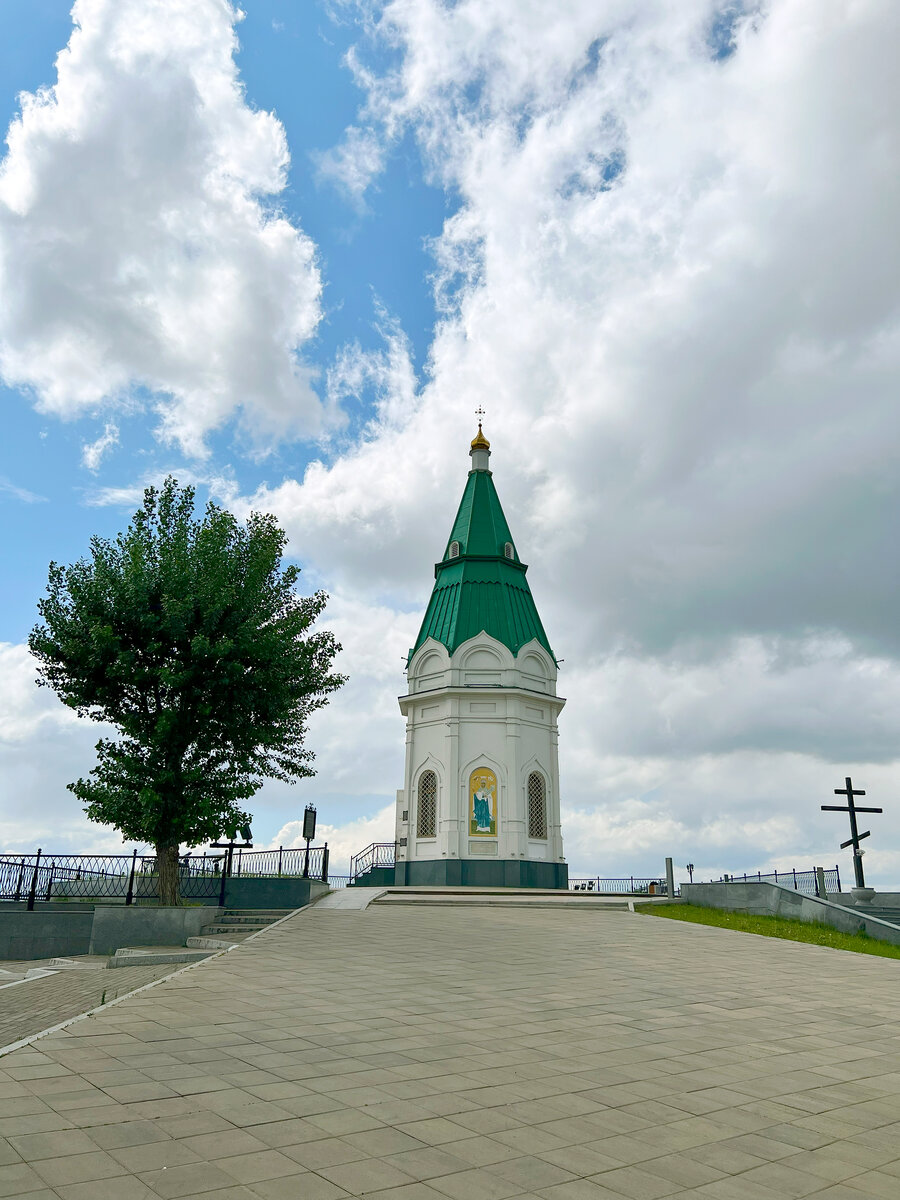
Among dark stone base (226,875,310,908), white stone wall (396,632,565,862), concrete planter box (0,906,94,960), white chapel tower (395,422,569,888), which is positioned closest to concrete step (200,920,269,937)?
dark stone base (226,875,310,908)

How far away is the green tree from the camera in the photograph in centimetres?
1734

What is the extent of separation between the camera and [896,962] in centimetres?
1391

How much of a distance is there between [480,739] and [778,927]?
51.7 ft

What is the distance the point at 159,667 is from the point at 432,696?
16.7 metres

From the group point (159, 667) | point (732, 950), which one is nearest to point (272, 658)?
point (159, 667)

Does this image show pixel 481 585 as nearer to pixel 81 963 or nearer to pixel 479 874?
pixel 479 874

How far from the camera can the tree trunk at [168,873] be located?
17766 mm

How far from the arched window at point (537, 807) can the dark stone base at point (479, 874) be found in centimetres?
125

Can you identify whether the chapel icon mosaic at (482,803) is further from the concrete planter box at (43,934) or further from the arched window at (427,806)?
the concrete planter box at (43,934)

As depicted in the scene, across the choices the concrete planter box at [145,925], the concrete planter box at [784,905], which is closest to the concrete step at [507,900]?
the concrete planter box at [784,905]

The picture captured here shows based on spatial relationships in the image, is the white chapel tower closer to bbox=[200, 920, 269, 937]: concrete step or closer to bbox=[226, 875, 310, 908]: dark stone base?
bbox=[226, 875, 310, 908]: dark stone base

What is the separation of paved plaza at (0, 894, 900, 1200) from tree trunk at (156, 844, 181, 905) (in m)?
7.71

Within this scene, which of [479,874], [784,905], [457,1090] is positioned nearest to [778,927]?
[784,905]

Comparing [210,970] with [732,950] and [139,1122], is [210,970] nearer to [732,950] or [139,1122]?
[139,1122]
